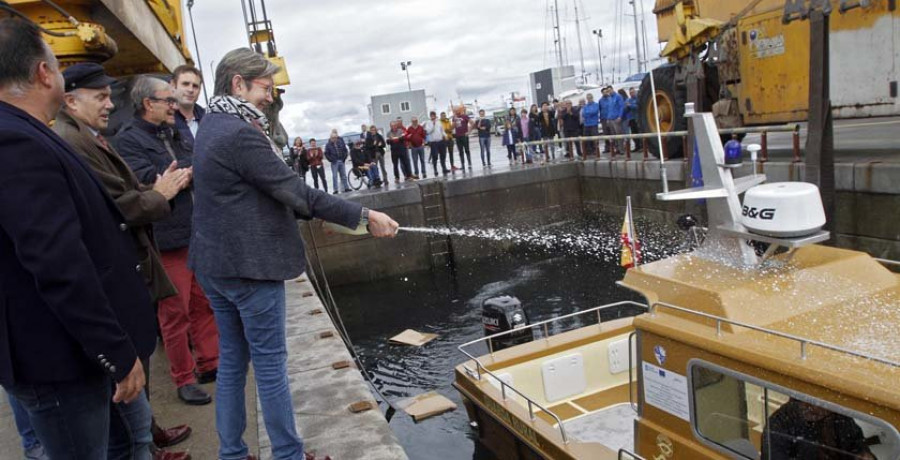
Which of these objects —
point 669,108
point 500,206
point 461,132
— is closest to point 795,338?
point 669,108

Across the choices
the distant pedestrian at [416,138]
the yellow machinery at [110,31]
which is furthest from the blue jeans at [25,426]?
the distant pedestrian at [416,138]

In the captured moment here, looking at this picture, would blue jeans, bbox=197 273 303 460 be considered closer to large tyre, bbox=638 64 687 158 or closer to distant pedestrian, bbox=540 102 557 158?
large tyre, bbox=638 64 687 158

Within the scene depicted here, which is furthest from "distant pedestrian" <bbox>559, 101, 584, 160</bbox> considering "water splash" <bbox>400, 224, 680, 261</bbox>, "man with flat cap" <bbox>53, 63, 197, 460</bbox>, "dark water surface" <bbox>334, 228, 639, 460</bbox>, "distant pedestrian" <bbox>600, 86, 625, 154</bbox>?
"man with flat cap" <bbox>53, 63, 197, 460</bbox>

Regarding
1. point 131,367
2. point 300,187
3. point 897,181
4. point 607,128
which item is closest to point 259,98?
point 300,187

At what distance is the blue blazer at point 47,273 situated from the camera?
1875mm

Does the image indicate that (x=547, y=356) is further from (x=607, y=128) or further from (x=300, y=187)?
(x=607, y=128)

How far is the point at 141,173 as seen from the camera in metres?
4.15

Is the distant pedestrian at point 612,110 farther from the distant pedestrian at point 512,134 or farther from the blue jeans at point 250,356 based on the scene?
the blue jeans at point 250,356

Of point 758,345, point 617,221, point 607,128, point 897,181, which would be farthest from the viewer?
point 607,128

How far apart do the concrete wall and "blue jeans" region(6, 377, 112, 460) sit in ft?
37.2

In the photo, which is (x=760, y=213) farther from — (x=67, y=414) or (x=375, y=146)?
(x=375, y=146)

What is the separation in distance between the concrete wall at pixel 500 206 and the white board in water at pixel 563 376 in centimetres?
758

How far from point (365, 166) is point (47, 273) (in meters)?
16.0

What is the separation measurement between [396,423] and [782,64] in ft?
30.2
